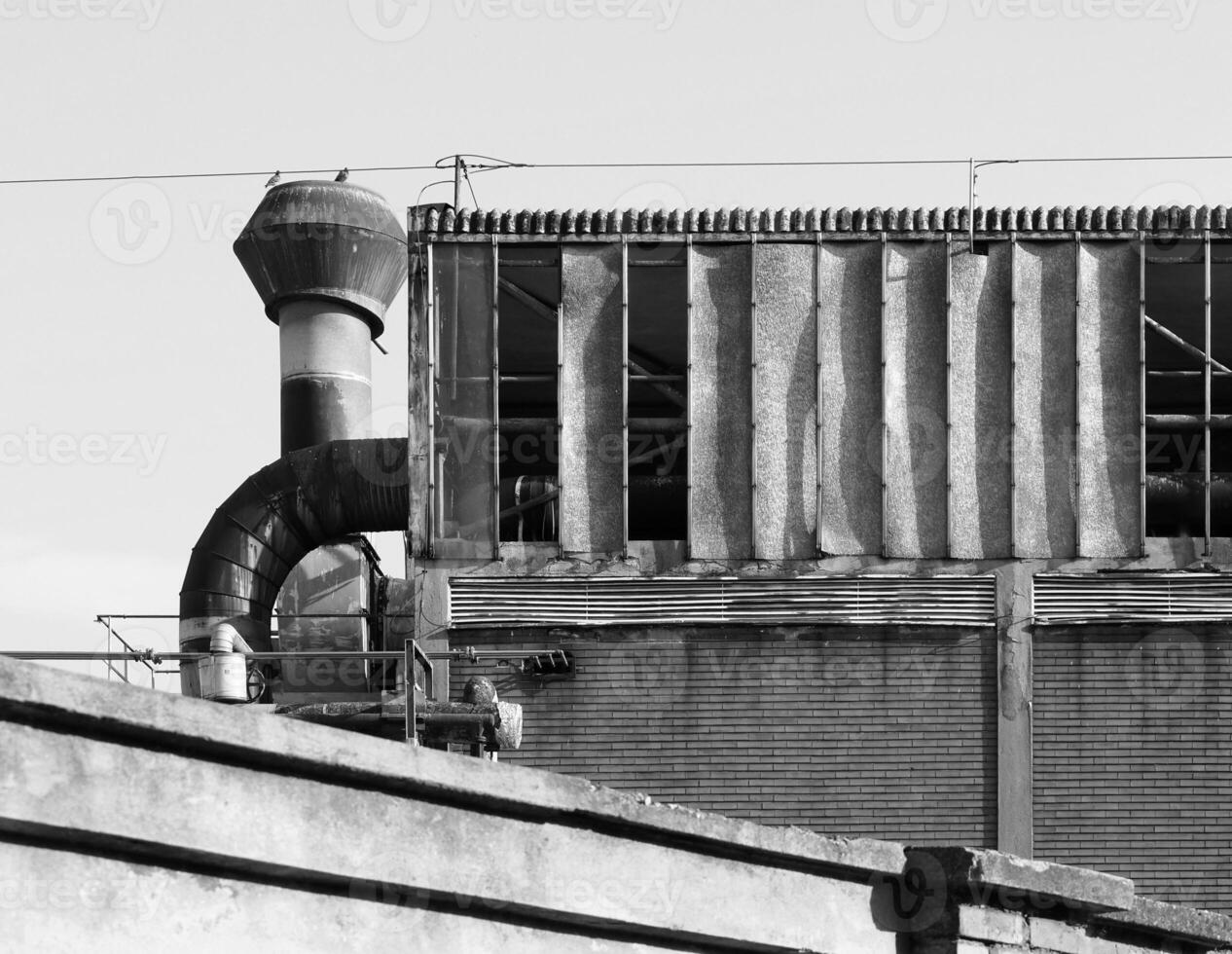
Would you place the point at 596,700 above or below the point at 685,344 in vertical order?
below

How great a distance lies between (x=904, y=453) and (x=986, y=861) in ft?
27.0

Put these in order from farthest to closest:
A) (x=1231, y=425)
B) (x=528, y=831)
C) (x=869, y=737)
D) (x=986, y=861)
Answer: (x=1231, y=425) → (x=869, y=737) → (x=986, y=861) → (x=528, y=831)

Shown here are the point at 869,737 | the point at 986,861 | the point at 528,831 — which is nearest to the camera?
the point at 528,831

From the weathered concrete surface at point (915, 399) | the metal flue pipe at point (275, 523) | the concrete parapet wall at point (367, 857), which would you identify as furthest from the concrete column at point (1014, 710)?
the concrete parapet wall at point (367, 857)

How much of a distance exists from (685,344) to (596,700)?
143 inches

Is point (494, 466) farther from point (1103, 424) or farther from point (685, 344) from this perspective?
point (1103, 424)

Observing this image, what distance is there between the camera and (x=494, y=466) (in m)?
15.9

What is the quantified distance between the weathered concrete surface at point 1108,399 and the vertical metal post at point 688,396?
3.59 metres

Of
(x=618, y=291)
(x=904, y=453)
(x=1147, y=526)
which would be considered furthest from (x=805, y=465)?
(x=1147, y=526)

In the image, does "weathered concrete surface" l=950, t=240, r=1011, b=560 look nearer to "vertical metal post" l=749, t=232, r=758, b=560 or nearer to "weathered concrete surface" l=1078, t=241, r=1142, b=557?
"weathered concrete surface" l=1078, t=241, r=1142, b=557

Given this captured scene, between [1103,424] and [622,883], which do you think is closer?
[622,883]

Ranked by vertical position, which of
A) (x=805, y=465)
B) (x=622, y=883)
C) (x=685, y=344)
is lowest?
(x=622, y=883)

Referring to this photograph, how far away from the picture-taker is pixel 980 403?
15773 millimetres

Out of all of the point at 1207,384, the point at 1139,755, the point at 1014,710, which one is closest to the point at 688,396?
the point at 1014,710
